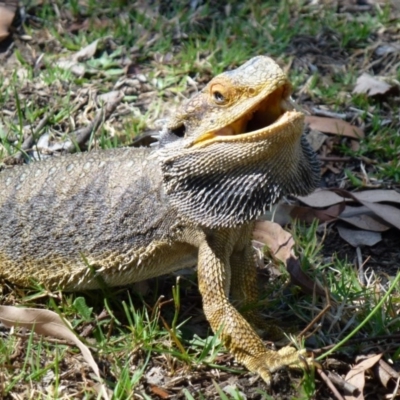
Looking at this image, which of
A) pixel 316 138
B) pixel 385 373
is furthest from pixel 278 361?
pixel 316 138

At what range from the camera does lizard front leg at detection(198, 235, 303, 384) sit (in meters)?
3.60

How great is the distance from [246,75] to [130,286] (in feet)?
4.68

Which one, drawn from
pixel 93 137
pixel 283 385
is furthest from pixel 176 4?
pixel 283 385

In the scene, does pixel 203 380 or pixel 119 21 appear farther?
pixel 119 21

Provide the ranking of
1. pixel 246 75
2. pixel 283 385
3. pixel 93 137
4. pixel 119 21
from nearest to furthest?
1. pixel 246 75
2. pixel 283 385
3. pixel 93 137
4. pixel 119 21

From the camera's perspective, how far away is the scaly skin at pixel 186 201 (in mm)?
3393

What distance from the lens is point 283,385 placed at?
3.56m

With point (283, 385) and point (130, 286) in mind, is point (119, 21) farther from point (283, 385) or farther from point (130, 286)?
point (283, 385)

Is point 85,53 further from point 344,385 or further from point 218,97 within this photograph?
point 344,385

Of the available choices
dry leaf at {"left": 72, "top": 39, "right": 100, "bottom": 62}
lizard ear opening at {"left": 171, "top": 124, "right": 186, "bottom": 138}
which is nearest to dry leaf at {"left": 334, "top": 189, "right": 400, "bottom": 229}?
lizard ear opening at {"left": 171, "top": 124, "right": 186, "bottom": 138}

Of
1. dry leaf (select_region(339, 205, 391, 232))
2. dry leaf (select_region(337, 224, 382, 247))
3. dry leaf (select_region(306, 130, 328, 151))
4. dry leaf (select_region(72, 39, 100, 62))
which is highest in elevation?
dry leaf (select_region(72, 39, 100, 62))

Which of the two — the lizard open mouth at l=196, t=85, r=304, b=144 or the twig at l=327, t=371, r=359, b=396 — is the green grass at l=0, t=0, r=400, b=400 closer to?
the twig at l=327, t=371, r=359, b=396

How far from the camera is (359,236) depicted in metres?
4.73

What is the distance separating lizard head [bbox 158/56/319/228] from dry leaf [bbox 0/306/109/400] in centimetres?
78
